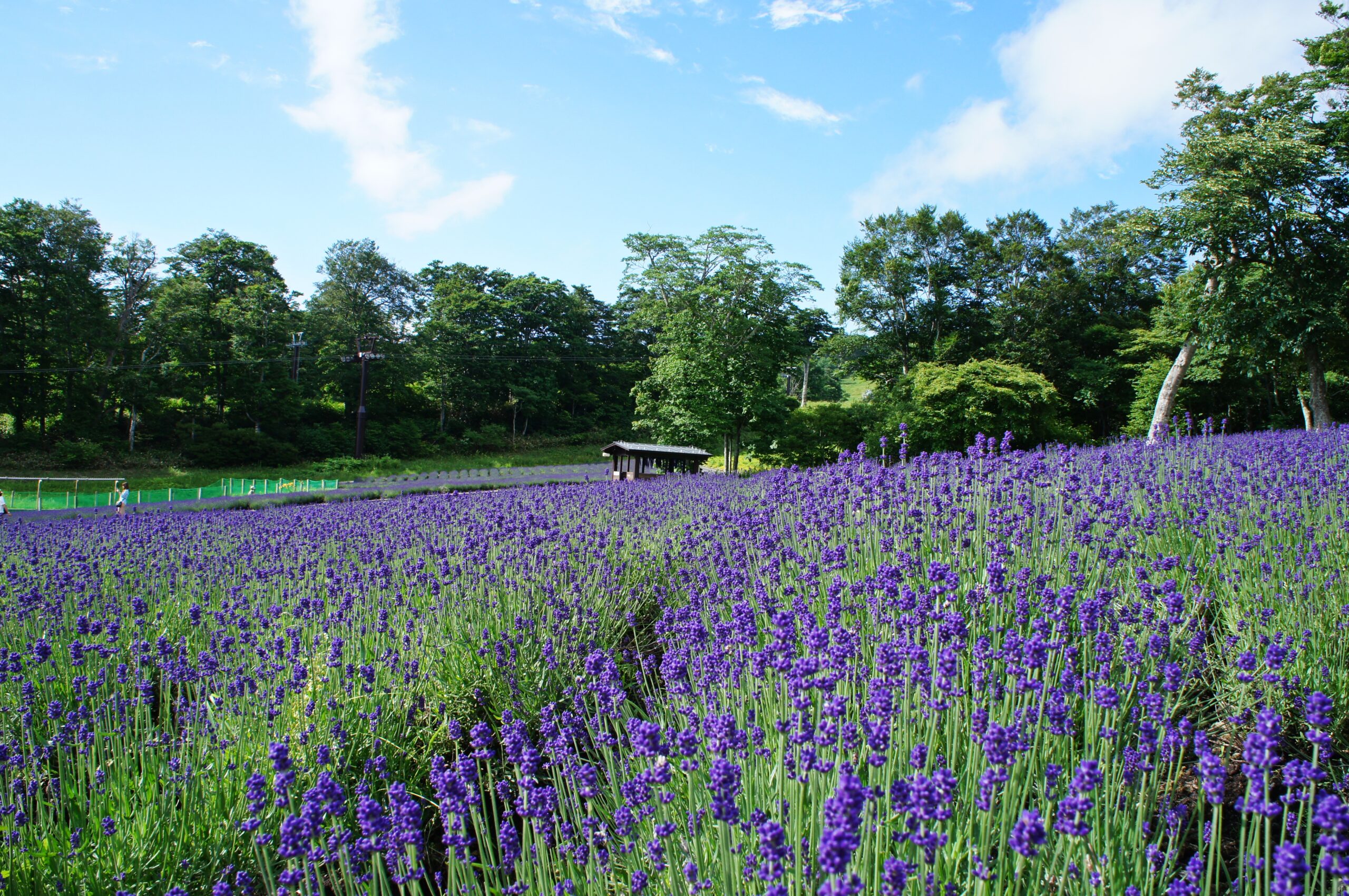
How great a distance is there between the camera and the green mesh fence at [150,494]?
16766 mm

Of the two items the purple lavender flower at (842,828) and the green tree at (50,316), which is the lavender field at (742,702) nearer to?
the purple lavender flower at (842,828)

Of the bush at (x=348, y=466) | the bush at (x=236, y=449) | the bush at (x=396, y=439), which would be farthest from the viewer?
the bush at (x=396, y=439)

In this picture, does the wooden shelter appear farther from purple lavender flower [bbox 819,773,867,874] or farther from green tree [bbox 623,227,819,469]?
purple lavender flower [bbox 819,773,867,874]

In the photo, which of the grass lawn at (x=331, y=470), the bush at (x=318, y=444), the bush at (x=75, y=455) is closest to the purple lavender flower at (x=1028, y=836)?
the grass lawn at (x=331, y=470)

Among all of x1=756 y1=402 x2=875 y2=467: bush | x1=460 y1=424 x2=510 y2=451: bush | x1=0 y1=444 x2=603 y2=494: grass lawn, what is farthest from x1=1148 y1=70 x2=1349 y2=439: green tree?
x1=460 y1=424 x2=510 y2=451: bush

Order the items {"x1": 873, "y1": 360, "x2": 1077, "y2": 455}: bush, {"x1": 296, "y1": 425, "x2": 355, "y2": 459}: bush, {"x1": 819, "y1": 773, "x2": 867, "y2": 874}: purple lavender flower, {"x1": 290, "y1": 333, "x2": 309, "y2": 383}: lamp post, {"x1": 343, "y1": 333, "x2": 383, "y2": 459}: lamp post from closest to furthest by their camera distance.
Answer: {"x1": 819, "y1": 773, "x2": 867, "y2": 874}: purple lavender flower
{"x1": 873, "y1": 360, "x2": 1077, "y2": 455}: bush
{"x1": 343, "y1": 333, "x2": 383, "y2": 459}: lamp post
{"x1": 296, "y1": 425, "x2": 355, "y2": 459}: bush
{"x1": 290, "y1": 333, "x2": 309, "y2": 383}: lamp post

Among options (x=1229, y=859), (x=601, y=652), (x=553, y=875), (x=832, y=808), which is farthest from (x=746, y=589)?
(x=832, y=808)

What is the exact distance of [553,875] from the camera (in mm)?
2141

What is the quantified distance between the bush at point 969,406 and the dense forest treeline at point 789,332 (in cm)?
10

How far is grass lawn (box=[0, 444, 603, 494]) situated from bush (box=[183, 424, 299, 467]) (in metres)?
0.76

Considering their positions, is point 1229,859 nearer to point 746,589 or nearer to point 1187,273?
point 746,589

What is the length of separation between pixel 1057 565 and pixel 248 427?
35.0 metres

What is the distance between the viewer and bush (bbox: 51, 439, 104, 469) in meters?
26.0

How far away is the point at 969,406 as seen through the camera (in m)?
22.0
